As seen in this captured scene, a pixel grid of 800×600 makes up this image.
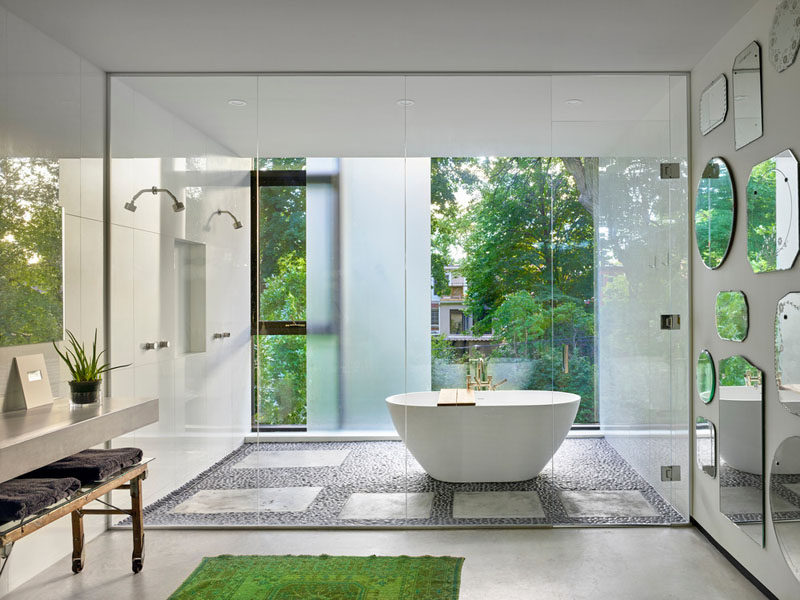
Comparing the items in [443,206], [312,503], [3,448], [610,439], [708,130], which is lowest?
[312,503]

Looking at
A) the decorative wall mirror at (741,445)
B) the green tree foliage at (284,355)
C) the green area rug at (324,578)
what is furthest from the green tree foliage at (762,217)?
the green tree foliage at (284,355)

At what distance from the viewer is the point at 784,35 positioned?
2578 millimetres

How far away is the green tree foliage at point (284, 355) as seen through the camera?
378 centimetres

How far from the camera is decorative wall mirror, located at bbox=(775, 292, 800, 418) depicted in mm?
2482

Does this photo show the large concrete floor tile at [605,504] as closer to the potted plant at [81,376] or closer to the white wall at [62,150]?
the potted plant at [81,376]

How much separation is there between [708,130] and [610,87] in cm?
66

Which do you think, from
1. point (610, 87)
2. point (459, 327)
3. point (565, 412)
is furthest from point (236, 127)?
point (565, 412)

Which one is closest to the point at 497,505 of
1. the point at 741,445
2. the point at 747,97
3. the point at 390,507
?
the point at 390,507

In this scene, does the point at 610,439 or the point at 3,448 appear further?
the point at 610,439

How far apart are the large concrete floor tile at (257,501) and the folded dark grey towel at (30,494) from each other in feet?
4.04

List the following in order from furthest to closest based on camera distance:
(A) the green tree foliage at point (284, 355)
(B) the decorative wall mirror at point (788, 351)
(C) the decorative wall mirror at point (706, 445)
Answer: (A) the green tree foliage at point (284, 355) < (C) the decorative wall mirror at point (706, 445) < (B) the decorative wall mirror at point (788, 351)

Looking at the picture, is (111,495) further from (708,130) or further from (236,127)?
(708,130)

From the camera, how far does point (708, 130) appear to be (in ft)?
11.2

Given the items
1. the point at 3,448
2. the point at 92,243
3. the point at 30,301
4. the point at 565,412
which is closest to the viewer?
the point at 3,448
